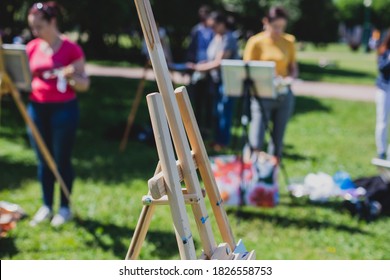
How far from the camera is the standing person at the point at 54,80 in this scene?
4.63 metres

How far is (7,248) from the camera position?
4.59 metres

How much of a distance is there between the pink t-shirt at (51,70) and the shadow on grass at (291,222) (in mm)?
1979

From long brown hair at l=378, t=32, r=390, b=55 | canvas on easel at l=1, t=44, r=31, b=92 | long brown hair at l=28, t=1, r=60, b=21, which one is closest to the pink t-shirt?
canvas on easel at l=1, t=44, r=31, b=92

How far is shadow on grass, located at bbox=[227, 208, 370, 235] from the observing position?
5.25 metres

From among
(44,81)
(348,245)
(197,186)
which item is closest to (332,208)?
(348,245)

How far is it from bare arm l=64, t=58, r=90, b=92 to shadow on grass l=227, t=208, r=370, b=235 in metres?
1.88

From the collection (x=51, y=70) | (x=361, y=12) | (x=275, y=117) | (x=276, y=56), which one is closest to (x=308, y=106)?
(x=275, y=117)

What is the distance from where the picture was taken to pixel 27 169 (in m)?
6.99

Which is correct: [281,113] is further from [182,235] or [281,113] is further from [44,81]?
[182,235]

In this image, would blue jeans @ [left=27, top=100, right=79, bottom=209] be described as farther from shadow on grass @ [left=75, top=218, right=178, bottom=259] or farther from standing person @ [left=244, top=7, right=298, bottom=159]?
standing person @ [left=244, top=7, right=298, bottom=159]

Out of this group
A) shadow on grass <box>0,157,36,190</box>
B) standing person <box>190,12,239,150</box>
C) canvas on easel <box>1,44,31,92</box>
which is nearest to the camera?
canvas on easel <box>1,44,31,92</box>

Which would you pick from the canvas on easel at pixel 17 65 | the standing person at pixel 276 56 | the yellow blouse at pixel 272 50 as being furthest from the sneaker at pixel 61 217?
the yellow blouse at pixel 272 50

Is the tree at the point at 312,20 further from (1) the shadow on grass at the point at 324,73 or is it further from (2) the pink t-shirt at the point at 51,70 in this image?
(2) the pink t-shirt at the point at 51,70

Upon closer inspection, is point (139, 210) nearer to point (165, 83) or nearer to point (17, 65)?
point (17, 65)
